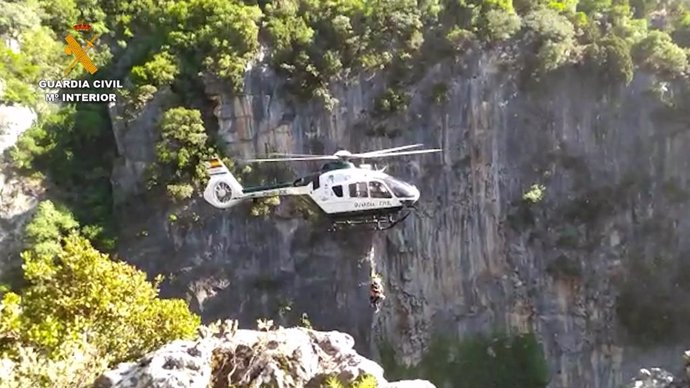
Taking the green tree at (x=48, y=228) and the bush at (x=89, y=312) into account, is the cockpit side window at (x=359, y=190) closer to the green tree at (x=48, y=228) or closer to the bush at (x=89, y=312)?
the bush at (x=89, y=312)

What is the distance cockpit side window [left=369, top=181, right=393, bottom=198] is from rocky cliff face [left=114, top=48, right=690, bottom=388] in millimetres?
5920

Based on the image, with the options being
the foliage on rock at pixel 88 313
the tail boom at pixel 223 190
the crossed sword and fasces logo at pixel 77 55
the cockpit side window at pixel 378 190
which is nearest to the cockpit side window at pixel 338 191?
the cockpit side window at pixel 378 190

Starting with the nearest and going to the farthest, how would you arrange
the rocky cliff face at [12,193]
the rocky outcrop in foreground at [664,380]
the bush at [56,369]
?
the bush at [56,369] → the rocky outcrop in foreground at [664,380] → the rocky cliff face at [12,193]

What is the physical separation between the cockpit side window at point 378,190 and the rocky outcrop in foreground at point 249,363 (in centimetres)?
549

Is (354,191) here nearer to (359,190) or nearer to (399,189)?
(359,190)

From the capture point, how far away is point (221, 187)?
1686 centimetres

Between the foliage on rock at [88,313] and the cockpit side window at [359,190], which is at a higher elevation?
the cockpit side window at [359,190]

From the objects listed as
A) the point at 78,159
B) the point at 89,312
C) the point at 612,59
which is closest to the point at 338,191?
the point at 89,312

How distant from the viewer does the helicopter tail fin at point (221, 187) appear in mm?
16734

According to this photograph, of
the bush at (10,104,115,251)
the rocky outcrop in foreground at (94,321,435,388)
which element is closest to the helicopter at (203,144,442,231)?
the rocky outcrop in foreground at (94,321,435,388)

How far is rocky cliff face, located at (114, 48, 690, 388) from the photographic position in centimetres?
2069

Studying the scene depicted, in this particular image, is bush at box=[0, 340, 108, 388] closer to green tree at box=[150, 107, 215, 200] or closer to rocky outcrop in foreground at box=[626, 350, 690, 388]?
rocky outcrop in foreground at box=[626, 350, 690, 388]

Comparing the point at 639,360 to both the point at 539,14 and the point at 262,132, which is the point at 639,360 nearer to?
the point at 539,14

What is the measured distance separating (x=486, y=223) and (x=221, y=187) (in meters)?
9.32
